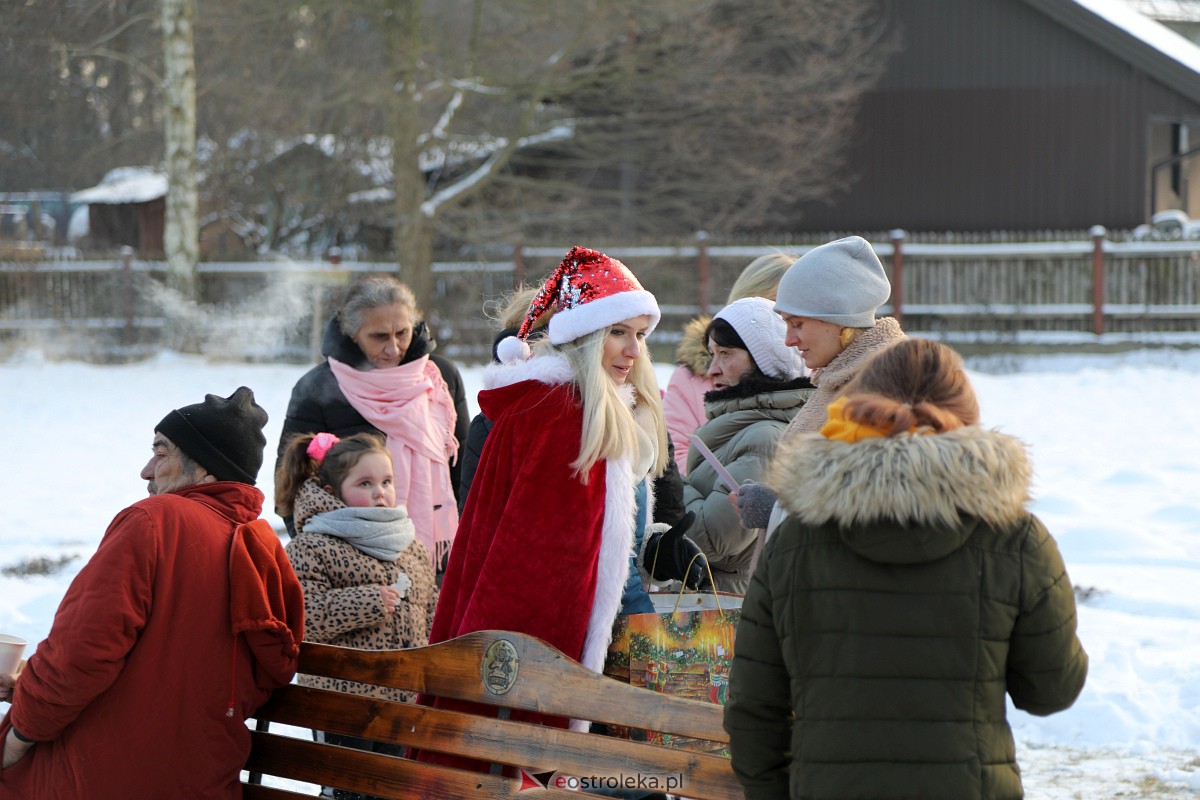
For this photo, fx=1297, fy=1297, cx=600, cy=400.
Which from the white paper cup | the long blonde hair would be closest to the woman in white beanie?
the long blonde hair

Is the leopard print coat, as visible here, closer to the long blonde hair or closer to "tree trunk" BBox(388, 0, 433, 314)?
the long blonde hair

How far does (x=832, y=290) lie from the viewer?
3.09 m

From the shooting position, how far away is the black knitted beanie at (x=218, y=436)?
2.97 m

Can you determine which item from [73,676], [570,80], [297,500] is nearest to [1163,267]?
[570,80]

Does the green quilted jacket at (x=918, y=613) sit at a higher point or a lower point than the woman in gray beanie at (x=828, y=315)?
lower

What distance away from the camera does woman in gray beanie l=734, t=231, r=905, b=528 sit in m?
3.09

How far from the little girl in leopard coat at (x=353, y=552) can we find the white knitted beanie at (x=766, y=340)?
1131 millimetres

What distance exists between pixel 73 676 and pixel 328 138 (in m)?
22.8

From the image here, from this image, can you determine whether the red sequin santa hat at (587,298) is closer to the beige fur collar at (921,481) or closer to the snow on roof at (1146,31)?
the beige fur collar at (921,481)

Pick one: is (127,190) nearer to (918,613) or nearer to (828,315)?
(828,315)

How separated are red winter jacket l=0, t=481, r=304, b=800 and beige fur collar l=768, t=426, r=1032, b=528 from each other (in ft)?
4.70

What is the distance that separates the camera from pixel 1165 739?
4957 mm

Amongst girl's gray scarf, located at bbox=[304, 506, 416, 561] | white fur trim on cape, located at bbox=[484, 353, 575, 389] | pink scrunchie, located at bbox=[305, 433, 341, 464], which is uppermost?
white fur trim on cape, located at bbox=[484, 353, 575, 389]

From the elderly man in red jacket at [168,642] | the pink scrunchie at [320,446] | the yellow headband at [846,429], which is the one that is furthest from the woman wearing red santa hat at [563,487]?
the pink scrunchie at [320,446]
